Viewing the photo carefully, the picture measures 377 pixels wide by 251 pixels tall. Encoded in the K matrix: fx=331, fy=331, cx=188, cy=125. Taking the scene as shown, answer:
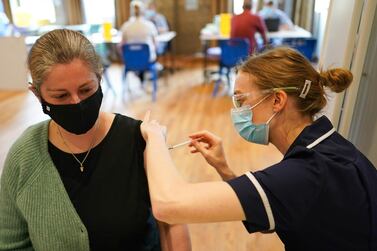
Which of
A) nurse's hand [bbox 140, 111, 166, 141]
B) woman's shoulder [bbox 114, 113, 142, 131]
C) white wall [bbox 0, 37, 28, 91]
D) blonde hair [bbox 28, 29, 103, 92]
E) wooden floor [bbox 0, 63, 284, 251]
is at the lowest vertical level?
wooden floor [bbox 0, 63, 284, 251]

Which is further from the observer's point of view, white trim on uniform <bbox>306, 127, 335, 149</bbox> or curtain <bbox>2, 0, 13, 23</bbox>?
curtain <bbox>2, 0, 13, 23</bbox>

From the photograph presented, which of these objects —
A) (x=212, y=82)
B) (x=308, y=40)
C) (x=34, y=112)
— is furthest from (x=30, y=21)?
(x=308, y=40)

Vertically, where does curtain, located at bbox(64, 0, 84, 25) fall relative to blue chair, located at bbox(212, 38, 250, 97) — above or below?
above

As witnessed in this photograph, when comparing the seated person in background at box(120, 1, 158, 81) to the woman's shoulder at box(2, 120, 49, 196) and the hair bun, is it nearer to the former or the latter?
the woman's shoulder at box(2, 120, 49, 196)

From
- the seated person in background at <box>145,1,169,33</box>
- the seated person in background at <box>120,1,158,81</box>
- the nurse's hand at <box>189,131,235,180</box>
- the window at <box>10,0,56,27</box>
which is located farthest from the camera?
the seated person in background at <box>145,1,169,33</box>

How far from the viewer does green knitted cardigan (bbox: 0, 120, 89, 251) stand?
1.02m

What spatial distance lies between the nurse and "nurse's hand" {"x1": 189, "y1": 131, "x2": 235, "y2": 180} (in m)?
0.27

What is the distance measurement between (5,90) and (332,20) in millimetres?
4694

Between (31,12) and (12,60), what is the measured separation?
1.09 meters

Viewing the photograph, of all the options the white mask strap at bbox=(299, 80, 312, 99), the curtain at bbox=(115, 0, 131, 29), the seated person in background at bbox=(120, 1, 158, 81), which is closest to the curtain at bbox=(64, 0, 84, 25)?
the curtain at bbox=(115, 0, 131, 29)

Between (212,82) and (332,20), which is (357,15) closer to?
(332,20)

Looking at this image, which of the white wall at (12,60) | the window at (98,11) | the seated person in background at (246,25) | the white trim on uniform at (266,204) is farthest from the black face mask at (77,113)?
the window at (98,11)

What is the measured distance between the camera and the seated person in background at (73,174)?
1013 millimetres

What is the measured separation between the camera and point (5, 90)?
16.5 ft
